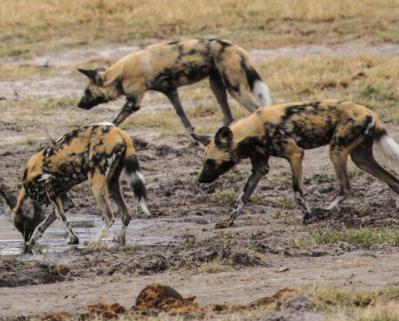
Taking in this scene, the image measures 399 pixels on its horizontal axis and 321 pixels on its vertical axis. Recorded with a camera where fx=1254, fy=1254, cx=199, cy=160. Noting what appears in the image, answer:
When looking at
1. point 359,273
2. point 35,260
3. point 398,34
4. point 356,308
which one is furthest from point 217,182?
point 398,34

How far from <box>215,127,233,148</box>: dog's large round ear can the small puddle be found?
0.65 m

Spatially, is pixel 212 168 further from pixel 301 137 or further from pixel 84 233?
pixel 84 233

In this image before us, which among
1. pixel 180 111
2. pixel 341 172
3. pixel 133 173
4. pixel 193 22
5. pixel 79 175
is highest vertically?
pixel 133 173

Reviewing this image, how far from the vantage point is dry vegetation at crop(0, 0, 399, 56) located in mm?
18531

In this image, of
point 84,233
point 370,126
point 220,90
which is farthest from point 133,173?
point 220,90

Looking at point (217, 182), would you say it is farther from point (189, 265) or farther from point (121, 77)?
point (189, 265)

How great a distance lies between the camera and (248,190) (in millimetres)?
9258

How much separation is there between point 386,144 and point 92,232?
7.47 feet

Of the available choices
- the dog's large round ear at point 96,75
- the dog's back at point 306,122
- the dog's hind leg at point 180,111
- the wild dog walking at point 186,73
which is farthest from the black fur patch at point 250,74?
the dog's back at point 306,122

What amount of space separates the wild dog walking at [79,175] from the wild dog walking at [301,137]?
2.96ft

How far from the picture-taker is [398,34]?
17.7 meters

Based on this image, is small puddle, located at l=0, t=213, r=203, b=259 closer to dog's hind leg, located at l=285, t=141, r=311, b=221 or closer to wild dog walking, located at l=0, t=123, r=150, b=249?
wild dog walking, located at l=0, t=123, r=150, b=249

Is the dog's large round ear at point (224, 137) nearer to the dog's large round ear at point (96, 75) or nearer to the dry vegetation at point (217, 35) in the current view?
the dry vegetation at point (217, 35)

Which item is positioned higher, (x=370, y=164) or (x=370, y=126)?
(x=370, y=126)
